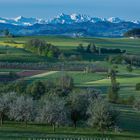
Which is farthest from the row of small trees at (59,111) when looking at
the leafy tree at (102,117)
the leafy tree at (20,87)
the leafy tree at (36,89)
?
the leafy tree at (20,87)

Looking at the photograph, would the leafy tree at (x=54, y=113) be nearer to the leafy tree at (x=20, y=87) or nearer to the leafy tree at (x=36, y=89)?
the leafy tree at (x=36, y=89)

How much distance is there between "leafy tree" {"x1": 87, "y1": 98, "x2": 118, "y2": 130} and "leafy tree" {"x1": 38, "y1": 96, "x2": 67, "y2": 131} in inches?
107

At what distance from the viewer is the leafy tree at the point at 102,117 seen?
5425 centimetres

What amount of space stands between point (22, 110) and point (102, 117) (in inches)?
329

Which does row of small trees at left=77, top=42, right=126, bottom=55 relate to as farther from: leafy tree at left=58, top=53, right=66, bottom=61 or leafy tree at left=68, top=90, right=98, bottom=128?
leafy tree at left=68, top=90, right=98, bottom=128

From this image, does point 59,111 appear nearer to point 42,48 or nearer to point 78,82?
point 78,82

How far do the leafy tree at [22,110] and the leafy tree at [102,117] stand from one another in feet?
20.0

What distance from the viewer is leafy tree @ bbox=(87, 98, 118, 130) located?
178ft

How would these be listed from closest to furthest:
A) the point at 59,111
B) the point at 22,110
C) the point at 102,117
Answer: the point at 102,117 < the point at 59,111 < the point at 22,110

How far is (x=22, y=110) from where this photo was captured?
56500 mm

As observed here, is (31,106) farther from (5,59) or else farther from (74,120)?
(5,59)

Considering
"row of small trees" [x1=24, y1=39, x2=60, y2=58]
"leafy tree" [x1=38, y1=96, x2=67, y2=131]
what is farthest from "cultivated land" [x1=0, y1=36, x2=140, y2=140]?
"row of small trees" [x1=24, y1=39, x2=60, y2=58]

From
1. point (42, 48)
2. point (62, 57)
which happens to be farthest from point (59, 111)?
point (42, 48)

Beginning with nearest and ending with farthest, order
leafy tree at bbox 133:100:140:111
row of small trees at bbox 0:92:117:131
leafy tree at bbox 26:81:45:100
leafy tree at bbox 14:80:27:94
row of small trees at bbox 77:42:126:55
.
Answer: row of small trees at bbox 0:92:117:131 → leafy tree at bbox 133:100:140:111 → leafy tree at bbox 26:81:45:100 → leafy tree at bbox 14:80:27:94 → row of small trees at bbox 77:42:126:55
